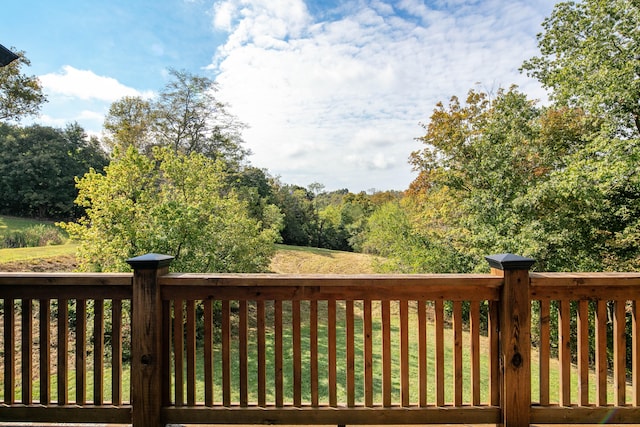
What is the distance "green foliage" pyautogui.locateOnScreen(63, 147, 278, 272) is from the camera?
15.7ft

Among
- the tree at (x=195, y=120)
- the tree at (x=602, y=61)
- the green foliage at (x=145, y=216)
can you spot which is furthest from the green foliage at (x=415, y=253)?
the tree at (x=195, y=120)

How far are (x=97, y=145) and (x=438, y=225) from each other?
1966 centimetres

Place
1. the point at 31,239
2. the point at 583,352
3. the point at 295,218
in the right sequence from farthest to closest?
1. the point at 295,218
2. the point at 31,239
3. the point at 583,352

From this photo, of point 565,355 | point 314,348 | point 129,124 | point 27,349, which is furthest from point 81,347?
point 129,124

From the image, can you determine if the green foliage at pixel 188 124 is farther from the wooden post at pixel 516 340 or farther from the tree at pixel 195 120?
the wooden post at pixel 516 340

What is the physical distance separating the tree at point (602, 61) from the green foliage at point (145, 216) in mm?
7253

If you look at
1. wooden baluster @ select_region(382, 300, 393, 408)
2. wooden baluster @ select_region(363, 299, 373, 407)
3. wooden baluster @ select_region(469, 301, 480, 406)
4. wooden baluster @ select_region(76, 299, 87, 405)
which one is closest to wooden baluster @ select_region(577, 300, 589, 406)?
wooden baluster @ select_region(469, 301, 480, 406)

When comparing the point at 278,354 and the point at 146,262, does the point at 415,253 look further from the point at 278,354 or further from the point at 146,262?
the point at 146,262

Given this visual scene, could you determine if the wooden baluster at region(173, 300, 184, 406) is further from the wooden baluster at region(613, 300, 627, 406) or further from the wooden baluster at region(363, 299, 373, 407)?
the wooden baluster at region(613, 300, 627, 406)

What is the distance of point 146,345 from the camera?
1761 mm

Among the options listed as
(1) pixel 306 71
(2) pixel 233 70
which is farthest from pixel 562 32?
(2) pixel 233 70

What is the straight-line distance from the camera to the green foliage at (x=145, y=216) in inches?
188

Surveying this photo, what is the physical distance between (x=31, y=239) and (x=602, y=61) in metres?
14.8

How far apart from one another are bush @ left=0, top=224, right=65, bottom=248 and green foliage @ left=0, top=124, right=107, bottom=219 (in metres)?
6.80
